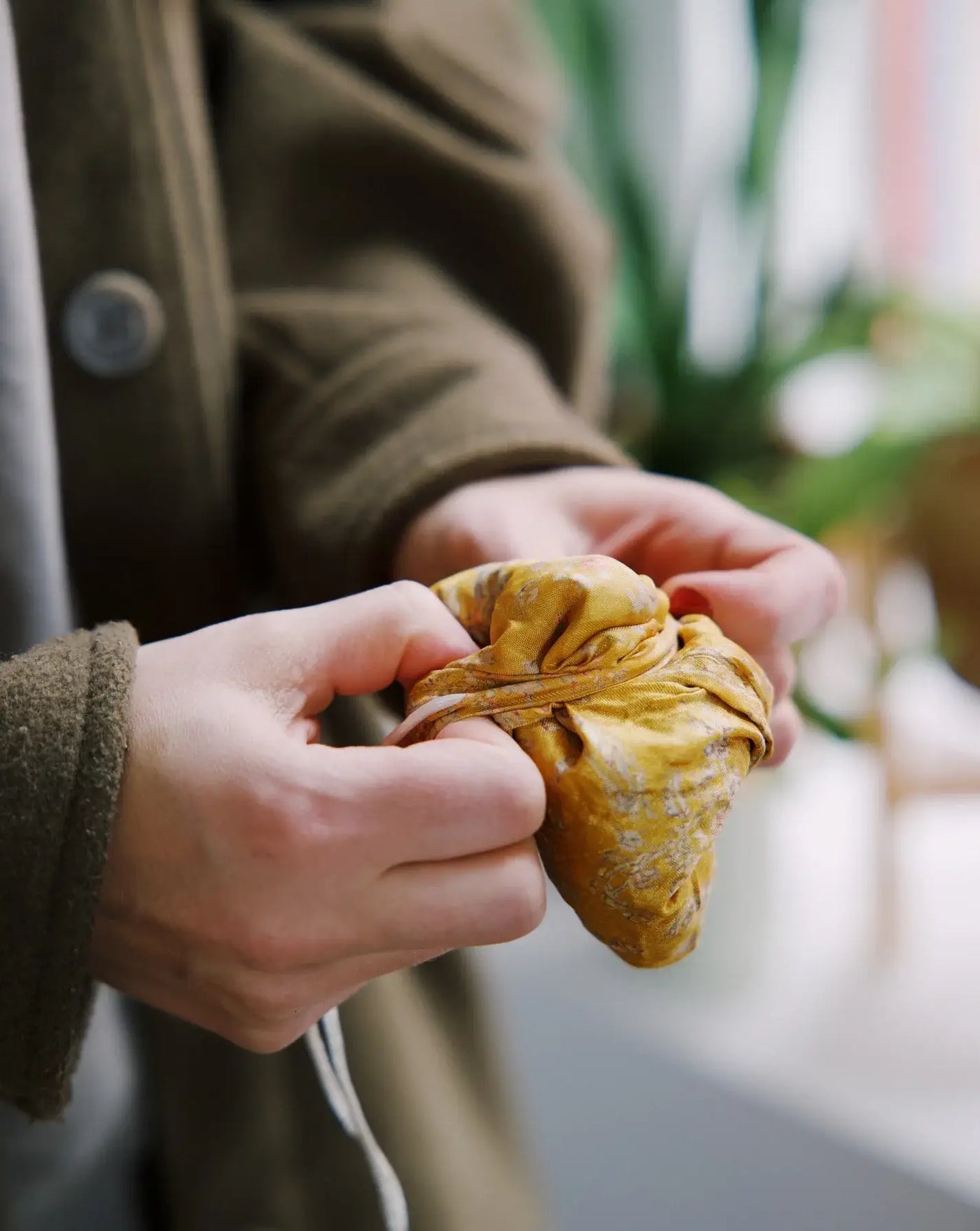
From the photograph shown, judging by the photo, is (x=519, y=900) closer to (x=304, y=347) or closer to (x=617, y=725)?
(x=617, y=725)

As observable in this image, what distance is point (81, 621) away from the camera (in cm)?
39

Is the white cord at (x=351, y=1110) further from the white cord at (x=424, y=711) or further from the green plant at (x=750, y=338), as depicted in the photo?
the green plant at (x=750, y=338)

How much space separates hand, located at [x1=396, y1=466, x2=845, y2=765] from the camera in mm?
Answer: 282

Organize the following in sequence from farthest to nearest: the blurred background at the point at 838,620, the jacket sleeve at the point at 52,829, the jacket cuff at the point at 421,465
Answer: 1. the blurred background at the point at 838,620
2. the jacket cuff at the point at 421,465
3. the jacket sleeve at the point at 52,829

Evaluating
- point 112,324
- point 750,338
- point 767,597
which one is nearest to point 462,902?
point 767,597

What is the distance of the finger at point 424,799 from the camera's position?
0.72 ft

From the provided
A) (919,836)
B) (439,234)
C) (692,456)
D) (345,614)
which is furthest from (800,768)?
(345,614)

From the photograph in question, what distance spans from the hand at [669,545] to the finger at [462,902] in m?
0.09

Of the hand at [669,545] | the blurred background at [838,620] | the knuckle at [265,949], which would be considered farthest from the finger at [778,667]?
the blurred background at [838,620]

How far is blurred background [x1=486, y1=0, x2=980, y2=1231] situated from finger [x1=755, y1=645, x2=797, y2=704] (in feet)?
1.30

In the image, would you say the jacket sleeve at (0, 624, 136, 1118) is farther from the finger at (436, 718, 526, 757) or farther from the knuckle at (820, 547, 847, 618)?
the knuckle at (820, 547, 847, 618)

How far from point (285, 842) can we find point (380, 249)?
298 mm

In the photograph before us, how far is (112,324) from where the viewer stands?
0.35 metres

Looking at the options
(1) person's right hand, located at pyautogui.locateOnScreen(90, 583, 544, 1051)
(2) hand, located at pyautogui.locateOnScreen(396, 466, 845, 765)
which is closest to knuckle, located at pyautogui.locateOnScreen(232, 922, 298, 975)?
(1) person's right hand, located at pyautogui.locateOnScreen(90, 583, 544, 1051)
